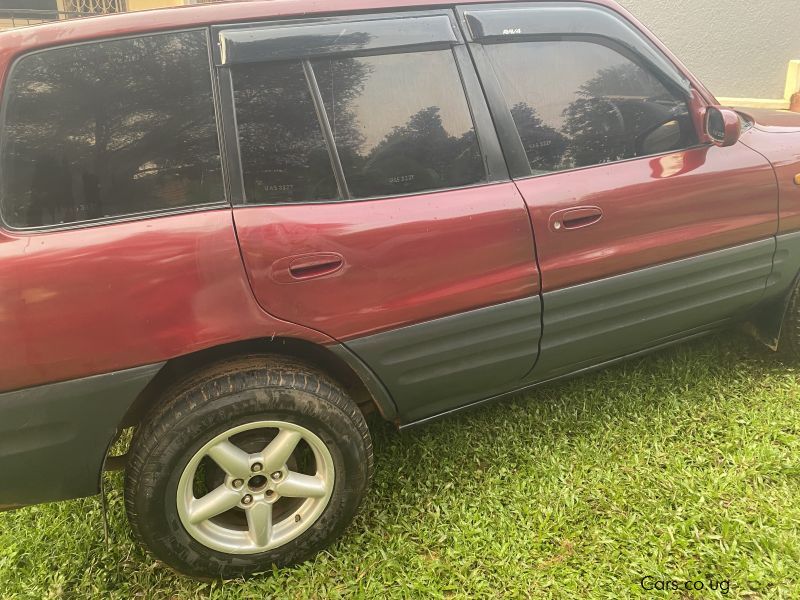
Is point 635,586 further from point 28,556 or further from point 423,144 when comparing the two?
point 28,556

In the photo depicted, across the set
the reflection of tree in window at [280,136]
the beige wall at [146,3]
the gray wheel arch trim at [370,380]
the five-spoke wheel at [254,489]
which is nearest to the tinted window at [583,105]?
the reflection of tree in window at [280,136]

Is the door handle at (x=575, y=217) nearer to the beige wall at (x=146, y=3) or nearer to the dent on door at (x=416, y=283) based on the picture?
the dent on door at (x=416, y=283)

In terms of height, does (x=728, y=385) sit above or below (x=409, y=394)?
below

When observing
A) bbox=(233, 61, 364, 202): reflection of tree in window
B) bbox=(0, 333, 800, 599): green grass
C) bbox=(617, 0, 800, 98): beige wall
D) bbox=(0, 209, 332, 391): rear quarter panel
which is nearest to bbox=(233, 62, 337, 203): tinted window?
bbox=(233, 61, 364, 202): reflection of tree in window

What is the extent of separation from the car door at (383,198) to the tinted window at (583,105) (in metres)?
0.18

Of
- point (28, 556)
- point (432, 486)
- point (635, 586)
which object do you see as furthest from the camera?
point (432, 486)

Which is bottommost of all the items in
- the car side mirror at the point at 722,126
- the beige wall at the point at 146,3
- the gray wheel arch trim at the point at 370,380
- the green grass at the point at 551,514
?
the green grass at the point at 551,514

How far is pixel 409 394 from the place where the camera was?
2.12m

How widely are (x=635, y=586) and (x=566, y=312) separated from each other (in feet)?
3.13

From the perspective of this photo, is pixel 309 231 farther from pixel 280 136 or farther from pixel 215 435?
pixel 215 435

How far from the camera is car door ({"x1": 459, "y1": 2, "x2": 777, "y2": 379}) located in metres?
2.14

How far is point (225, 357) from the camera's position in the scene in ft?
6.12

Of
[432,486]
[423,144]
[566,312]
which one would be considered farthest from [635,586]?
[423,144]

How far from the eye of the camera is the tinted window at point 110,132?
161cm
